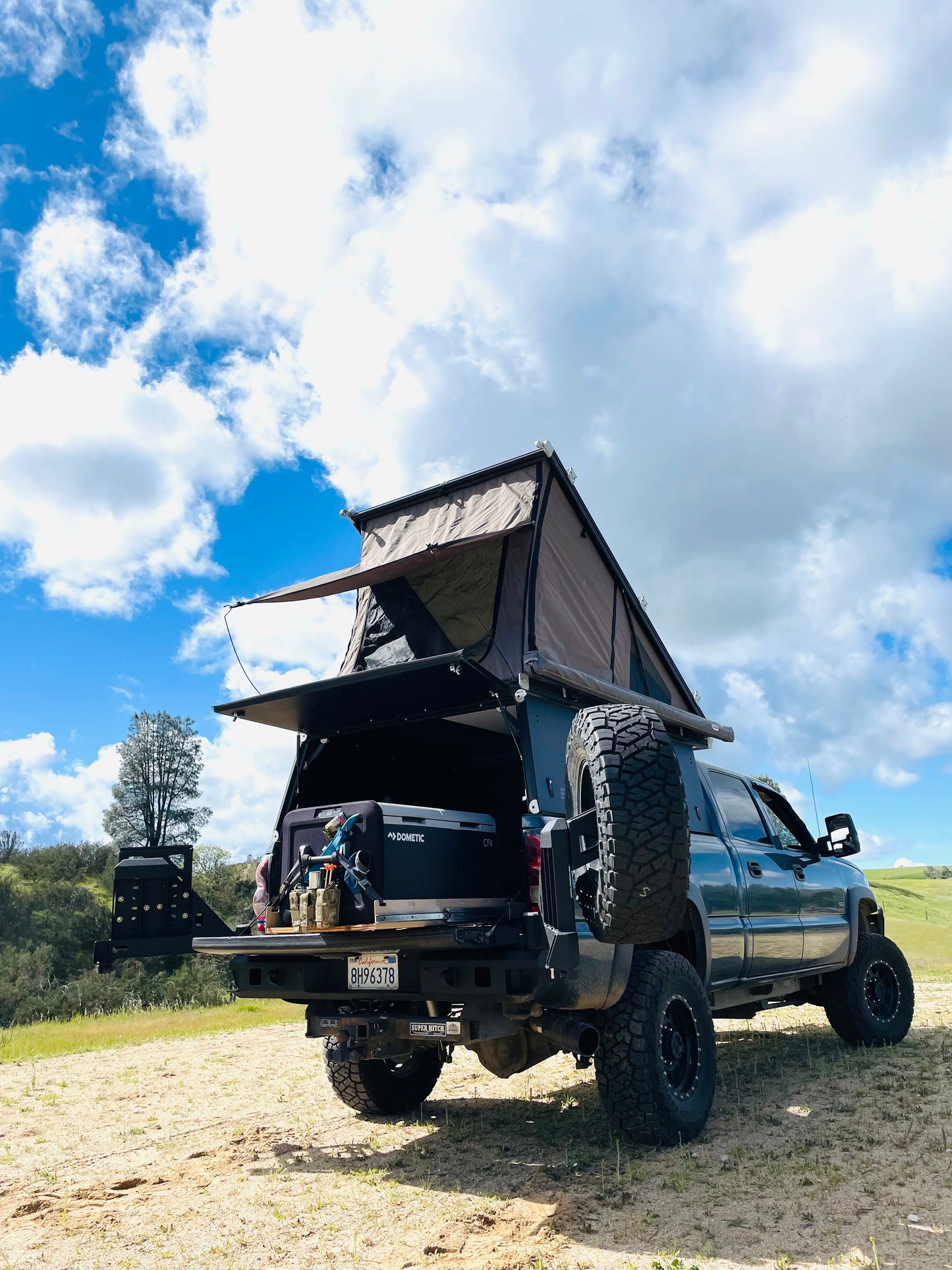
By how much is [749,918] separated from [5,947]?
22.0 m

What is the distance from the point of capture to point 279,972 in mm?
5039

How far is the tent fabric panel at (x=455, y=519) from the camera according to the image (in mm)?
6301

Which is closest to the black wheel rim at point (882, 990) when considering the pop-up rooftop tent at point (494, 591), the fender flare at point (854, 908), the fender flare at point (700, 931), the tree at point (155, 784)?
the fender flare at point (854, 908)

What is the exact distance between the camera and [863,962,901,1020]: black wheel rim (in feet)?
24.8

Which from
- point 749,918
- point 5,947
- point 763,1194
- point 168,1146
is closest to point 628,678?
point 749,918

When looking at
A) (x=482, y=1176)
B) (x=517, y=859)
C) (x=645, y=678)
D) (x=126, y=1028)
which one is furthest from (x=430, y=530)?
(x=126, y=1028)

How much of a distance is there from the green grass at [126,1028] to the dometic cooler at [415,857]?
523 cm

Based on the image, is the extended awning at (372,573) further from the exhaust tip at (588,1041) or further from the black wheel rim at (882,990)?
the black wheel rim at (882,990)

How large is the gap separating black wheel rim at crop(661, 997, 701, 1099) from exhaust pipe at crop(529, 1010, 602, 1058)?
1.70 feet

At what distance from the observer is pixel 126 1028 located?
1068cm

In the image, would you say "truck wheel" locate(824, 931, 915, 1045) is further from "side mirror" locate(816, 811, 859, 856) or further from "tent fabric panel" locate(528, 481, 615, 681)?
"tent fabric panel" locate(528, 481, 615, 681)

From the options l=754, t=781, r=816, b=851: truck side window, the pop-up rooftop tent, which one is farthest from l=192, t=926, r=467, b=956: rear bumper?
l=754, t=781, r=816, b=851: truck side window

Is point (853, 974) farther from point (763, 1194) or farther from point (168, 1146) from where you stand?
point (168, 1146)

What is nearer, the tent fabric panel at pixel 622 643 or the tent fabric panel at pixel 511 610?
the tent fabric panel at pixel 511 610
